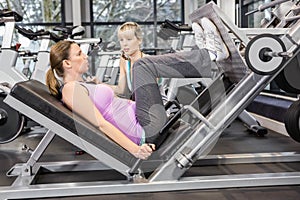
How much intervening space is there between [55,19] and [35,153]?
595 cm

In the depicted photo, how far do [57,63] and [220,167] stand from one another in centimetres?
137

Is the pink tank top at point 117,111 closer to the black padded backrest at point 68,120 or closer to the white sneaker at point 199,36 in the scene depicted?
the black padded backrest at point 68,120

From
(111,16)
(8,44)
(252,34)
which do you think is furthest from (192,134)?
(111,16)

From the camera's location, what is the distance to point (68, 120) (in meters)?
2.18

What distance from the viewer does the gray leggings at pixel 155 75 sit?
220cm

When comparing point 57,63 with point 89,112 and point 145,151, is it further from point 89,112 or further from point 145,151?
point 145,151

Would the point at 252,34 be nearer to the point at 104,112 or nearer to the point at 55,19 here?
the point at 104,112

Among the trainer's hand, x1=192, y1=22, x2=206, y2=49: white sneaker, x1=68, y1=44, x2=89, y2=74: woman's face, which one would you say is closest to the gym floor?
the trainer's hand

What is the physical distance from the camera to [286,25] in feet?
8.98

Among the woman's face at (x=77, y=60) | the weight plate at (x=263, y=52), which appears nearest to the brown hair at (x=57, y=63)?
the woman's face at (x=77, y=60)

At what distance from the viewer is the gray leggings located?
2.20 metres

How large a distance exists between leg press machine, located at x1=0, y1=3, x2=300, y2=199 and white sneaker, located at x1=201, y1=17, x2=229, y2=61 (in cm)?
3

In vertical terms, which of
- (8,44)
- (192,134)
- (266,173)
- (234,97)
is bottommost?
(266,173)

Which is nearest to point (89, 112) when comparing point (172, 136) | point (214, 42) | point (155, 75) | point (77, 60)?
point (77, 60)
